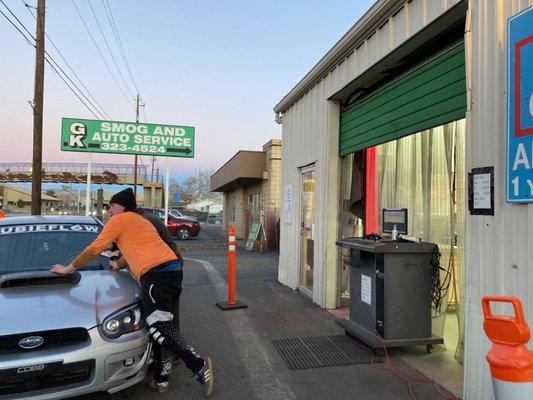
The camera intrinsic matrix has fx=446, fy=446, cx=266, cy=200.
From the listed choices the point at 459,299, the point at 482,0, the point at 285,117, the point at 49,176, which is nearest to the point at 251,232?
the point at 285,117

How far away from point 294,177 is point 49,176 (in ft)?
150

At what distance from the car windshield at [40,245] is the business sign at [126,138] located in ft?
31.3

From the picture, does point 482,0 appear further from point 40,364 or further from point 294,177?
point 294,177

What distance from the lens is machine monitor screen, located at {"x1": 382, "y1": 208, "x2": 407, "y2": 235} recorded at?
538cm

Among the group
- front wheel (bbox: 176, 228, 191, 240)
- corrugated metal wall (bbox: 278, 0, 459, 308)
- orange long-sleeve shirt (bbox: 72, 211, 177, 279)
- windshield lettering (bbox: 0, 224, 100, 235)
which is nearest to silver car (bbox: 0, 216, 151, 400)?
orange long-sleeve shirt (bbox: 72, 211, 177, 279)

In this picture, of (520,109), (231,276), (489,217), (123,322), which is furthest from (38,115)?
(520,109)

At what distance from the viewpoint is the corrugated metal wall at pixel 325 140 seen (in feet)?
16.8

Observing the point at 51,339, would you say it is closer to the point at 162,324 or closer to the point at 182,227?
the point at 162,324

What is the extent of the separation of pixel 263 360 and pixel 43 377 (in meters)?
2.38

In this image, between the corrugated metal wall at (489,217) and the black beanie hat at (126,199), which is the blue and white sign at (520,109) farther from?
the black beanie hat at (126,199)

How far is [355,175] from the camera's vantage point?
7.36 metres

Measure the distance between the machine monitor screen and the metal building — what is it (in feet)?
2.05

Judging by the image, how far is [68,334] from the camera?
3402mm

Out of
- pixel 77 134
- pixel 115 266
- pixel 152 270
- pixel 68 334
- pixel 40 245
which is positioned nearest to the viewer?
pixel 68 334
